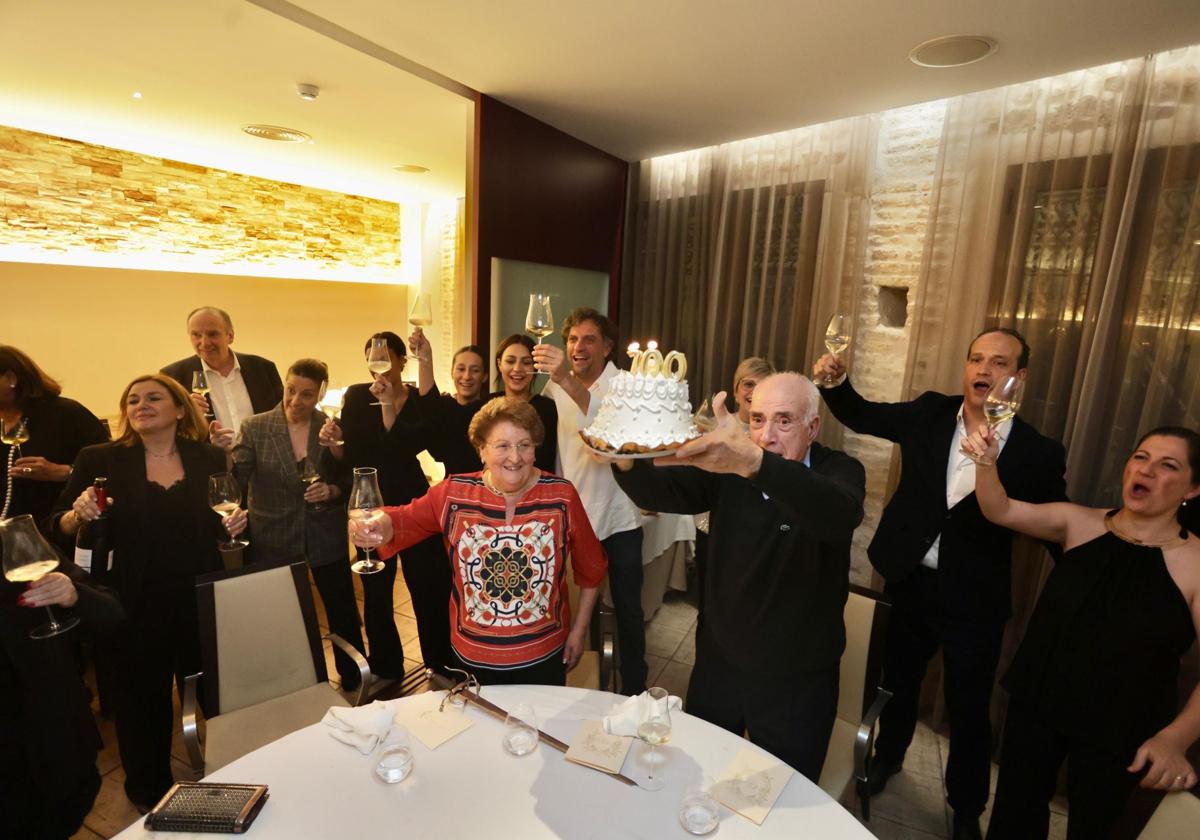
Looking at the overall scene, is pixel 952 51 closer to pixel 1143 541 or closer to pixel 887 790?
pixel 1143 541

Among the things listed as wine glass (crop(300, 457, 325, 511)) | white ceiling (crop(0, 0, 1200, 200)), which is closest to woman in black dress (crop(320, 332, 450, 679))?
wine glass (crop(300, 457, 325, 511))

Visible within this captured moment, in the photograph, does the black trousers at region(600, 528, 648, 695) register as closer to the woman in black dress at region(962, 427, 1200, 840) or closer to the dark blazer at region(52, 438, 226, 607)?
the woman in black dress at region(962, 427, 1200, 840)

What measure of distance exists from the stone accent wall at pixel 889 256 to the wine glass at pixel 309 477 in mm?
3319

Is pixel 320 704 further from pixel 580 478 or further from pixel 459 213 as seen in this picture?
pixel 459 213

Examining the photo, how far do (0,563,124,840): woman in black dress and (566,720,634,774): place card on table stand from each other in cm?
165

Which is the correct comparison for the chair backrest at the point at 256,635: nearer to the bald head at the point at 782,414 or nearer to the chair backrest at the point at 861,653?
the bald head at the point at 782,414

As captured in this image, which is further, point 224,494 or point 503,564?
point 224,494

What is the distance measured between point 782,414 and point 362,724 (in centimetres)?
155

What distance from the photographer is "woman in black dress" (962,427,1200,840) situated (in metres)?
1.88

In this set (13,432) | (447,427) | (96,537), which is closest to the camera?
(96,537)

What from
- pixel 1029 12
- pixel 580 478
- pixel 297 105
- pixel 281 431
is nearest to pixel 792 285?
pixel 1029 12

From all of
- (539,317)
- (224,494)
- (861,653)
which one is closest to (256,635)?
(224,494)

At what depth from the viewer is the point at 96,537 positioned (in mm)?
2260

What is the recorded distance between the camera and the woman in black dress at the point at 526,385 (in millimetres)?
2951
